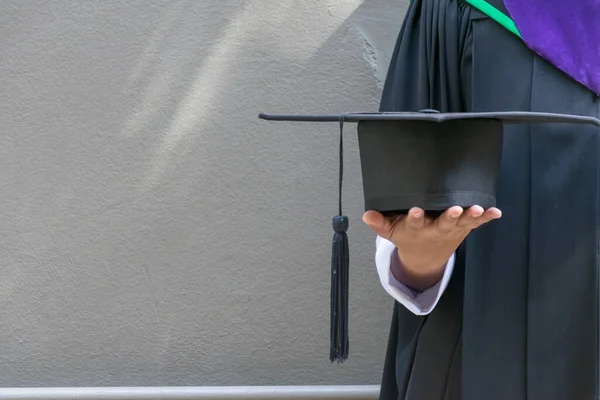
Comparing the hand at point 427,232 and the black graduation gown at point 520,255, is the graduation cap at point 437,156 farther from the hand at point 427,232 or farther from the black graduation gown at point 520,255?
the black graduation gown at point 520,255

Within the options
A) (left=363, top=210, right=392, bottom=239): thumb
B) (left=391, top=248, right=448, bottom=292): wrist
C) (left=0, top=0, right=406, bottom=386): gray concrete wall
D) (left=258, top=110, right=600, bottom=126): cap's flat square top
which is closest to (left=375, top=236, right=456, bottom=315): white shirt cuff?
(left=391, top=248, right=448, bottom=292): wrist

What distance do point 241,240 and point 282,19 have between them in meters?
0.58

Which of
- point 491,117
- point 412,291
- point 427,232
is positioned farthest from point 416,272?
point 491,117

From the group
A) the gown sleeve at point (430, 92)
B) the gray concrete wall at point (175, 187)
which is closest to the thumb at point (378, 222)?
the gown sleeve at point (430, 92)

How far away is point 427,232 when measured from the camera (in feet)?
4.56

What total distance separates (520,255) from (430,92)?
1.13 feet

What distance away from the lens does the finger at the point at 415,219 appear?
1.34 metres

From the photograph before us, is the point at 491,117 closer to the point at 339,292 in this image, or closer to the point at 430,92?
the point at 430,92

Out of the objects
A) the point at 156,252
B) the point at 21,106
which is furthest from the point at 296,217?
the point at 21,106

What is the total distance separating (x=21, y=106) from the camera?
7.47 ft

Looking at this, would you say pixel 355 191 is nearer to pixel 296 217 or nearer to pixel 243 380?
pixel 296 217

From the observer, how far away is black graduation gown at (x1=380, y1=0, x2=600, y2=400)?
1.46m

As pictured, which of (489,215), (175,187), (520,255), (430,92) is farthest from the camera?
(175,187)

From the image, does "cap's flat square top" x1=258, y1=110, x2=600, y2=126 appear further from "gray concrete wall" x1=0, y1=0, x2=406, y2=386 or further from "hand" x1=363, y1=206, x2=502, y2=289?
"gray concrete wall" x1=0, y1=0, x2=406, y2=386
